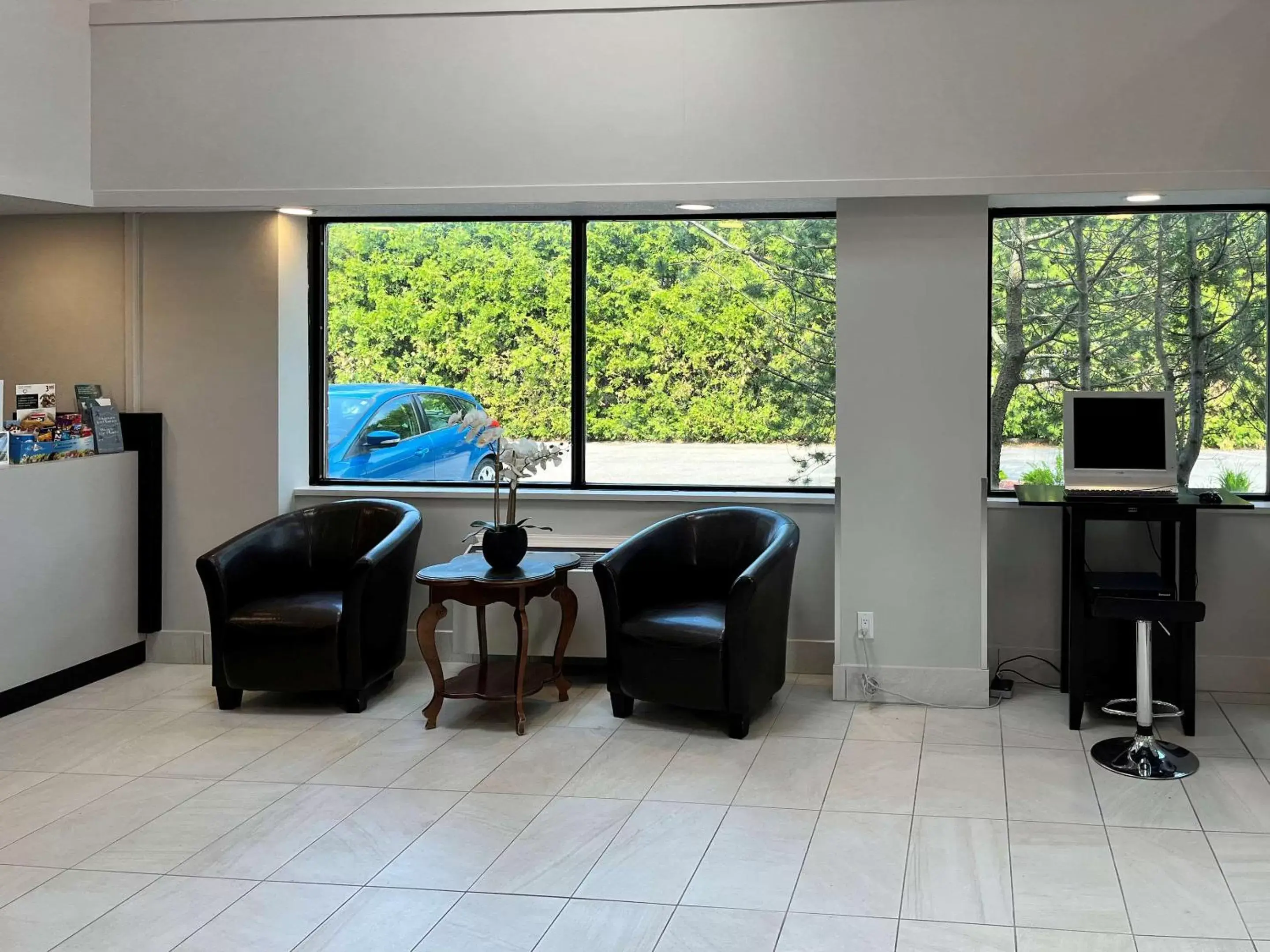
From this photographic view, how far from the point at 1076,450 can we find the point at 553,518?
98.0 inches

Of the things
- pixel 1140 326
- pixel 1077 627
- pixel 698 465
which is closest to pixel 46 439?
pixel 698 465

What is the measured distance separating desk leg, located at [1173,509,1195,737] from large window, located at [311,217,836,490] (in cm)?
169

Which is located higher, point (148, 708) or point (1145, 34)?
point (1145, 34)

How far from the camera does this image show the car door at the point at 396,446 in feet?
21.1

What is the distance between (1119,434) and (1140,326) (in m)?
0.85

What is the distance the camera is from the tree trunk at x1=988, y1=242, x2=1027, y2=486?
5.84m

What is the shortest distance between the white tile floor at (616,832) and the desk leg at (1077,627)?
122 mm

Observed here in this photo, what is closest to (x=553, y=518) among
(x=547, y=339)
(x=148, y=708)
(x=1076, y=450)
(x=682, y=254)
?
(x=547, y=339)

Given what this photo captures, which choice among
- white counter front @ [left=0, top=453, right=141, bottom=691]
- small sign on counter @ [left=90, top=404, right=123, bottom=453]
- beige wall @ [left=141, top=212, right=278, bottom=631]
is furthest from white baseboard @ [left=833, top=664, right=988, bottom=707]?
small sign on counter @ [left=90, top=404, right=123, bottom=453]

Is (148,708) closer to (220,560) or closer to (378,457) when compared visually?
(220,560)

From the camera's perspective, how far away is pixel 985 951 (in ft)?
10.2

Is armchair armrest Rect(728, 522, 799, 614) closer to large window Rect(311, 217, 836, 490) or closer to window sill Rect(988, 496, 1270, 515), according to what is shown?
large window Rect(311, 217, 836, 490)

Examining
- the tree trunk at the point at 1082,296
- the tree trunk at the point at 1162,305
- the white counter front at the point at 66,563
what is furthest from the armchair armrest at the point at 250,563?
the tree trunk at the point at 1162,305

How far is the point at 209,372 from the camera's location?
6141 millimetres
